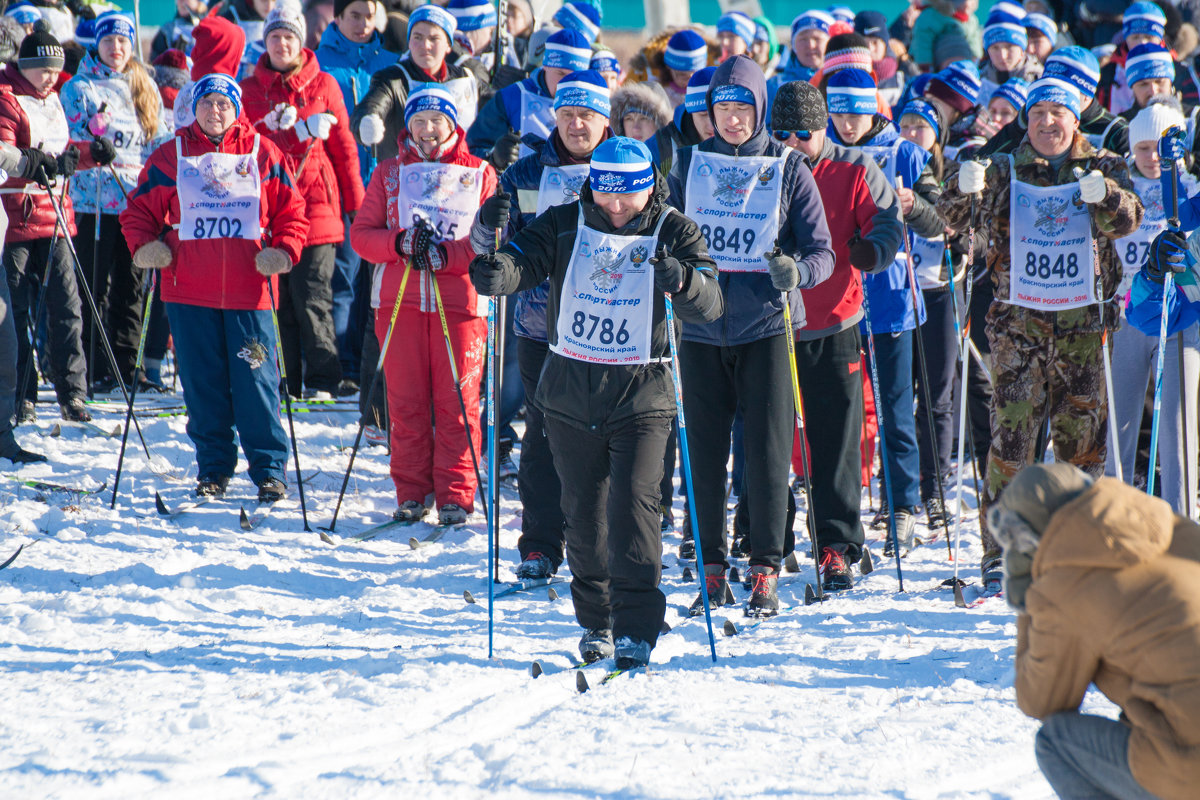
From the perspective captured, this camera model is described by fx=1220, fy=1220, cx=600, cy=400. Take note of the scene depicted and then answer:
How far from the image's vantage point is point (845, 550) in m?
6.33

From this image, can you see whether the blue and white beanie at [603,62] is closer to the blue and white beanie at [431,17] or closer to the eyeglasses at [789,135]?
the blue and white beanie at [431,17]

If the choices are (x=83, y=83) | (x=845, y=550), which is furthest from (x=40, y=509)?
(x=845, y=550)

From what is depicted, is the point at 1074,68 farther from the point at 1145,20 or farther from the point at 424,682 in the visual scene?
the point at 1145,20

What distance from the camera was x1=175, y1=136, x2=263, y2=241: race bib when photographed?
728 cm

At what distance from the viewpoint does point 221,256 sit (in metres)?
7.29

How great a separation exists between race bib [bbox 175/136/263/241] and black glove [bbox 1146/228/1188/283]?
497 cm

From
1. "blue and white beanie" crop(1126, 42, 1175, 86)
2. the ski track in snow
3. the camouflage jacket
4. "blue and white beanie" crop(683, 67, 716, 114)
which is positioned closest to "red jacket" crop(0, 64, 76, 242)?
the ski track in snow

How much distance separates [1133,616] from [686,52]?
7.65 m

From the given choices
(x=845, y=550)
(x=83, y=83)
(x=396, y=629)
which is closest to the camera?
(x=396, y=629)

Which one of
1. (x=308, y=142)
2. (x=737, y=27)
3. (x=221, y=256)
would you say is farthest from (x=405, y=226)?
(x=737, y=27)

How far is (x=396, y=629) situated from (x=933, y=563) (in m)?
3.02

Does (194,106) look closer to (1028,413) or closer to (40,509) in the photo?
(40,509)

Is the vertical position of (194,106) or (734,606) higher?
(194,106)

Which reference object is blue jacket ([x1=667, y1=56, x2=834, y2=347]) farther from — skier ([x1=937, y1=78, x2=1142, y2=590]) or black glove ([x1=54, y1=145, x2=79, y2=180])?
black glove ([x1=54, y1=145, x2=79, y2=180])
